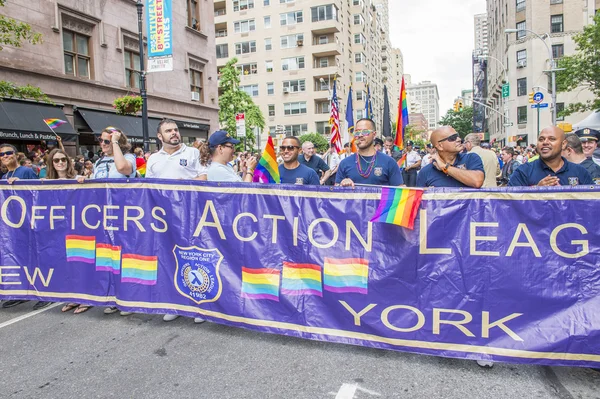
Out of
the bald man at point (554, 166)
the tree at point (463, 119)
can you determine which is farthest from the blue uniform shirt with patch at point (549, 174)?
the tree at point (463, 119)

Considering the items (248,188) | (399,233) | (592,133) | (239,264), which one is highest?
(592,133)

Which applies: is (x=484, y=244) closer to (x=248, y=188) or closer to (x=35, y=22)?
(x=248, y=188)

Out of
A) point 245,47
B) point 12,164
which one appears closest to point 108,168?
point 12,164

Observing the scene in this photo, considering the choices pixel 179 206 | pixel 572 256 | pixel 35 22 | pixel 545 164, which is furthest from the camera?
Result: pixel 35 22

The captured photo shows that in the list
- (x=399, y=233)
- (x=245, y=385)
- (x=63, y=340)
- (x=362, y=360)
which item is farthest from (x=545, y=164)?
(x=63, y=340)

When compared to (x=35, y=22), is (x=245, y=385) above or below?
below

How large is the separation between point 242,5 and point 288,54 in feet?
29.9

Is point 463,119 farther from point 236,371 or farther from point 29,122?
point 236,371

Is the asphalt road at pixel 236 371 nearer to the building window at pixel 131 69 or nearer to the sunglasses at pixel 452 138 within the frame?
the sunglasses at pixel 452 138

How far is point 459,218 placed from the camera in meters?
3.59

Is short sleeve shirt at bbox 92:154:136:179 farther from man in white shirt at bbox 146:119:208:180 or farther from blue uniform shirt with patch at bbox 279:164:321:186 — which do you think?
blue uniform shirt with patch at bbox 279:164:321:186

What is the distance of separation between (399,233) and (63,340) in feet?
10.9

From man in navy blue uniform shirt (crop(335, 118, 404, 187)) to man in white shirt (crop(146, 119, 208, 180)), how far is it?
1.76 meters

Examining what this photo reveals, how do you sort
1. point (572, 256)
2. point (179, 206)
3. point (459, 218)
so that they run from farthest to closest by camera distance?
point (179, 206) < point (459, 218) < point (572, 256)
